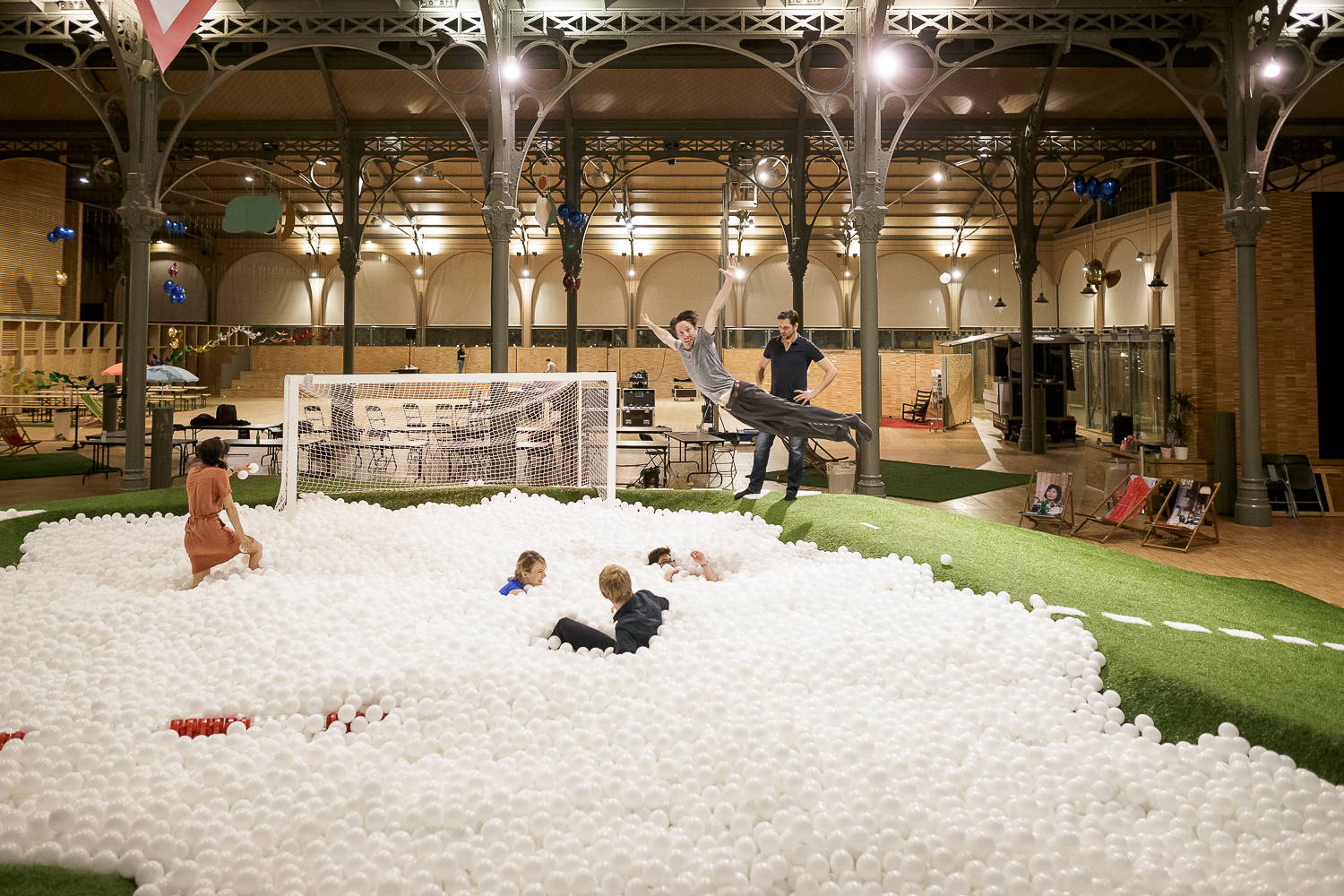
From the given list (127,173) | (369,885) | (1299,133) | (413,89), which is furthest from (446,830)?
(1299,133)

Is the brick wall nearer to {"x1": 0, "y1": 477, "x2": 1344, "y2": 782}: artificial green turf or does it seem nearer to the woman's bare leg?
{"x1": 0, "y1": 477, "x2": 1344, "y2": 782}: artificial green turf

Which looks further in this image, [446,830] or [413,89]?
[413,89]

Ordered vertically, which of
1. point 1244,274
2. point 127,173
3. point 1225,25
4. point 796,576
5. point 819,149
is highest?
point 819,149

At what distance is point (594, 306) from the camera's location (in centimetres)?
2772

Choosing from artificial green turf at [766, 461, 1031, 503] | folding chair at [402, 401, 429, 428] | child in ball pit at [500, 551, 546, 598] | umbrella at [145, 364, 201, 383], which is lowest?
child in ball pit at [500, 551, 546, 598]

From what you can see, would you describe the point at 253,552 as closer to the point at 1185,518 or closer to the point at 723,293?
the point at 723,293

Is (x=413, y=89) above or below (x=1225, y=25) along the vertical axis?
above

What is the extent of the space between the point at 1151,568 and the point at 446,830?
4986 millimetres

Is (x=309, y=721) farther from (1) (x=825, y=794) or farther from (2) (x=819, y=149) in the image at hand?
(2) (x=819, y=149)

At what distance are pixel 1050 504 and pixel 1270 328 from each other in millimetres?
4034

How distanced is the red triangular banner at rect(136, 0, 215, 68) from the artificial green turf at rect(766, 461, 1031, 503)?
25.1ft

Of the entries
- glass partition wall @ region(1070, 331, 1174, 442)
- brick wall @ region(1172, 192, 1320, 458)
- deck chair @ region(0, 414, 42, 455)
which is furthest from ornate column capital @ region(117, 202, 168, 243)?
glass partition wall @ region(1070, 331, 1174, 442)

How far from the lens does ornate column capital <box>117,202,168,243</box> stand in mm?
9281

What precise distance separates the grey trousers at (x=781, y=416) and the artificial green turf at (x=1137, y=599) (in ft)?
2.56
